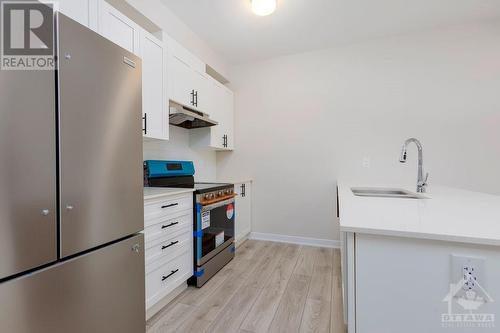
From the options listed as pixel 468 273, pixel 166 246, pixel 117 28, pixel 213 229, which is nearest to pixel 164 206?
pixel 166 246

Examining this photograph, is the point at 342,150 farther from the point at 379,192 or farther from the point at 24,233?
the point at 24,233

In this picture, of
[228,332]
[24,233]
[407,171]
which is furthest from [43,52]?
[407,171]

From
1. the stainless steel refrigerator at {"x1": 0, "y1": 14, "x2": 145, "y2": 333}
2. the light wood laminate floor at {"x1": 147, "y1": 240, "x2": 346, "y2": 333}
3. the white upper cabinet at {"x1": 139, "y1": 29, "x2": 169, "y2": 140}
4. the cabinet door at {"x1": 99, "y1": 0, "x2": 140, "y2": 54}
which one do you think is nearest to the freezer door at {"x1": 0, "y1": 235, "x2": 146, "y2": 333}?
the stainless steel refrigerator at {"x1": 0, "y1": 14, "x2": 145, "y2": 333}

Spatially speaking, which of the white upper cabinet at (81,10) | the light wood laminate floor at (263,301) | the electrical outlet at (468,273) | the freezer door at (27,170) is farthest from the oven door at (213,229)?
the electrical outlet at (468,273)

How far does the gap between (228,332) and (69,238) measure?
3.74 ft

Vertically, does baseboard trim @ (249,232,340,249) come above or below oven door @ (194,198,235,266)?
below

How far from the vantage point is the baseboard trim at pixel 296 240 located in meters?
3.06

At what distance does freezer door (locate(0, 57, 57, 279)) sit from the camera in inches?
29.5

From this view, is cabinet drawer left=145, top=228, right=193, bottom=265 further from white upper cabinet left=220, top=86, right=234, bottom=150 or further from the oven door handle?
white upper cabinet left=220, top=86, right=234, bottom=150

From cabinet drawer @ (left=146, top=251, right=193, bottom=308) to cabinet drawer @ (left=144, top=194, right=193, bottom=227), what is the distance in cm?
37

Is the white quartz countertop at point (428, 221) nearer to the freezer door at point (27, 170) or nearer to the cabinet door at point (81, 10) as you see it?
the freezer door at point (27, 170)

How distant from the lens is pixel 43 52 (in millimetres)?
869

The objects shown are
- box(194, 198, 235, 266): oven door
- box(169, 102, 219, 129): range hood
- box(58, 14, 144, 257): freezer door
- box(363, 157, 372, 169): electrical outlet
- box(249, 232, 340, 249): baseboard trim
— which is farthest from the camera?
box(249, 232, 340, 249): baseboard trim

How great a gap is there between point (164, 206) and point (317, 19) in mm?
2422
